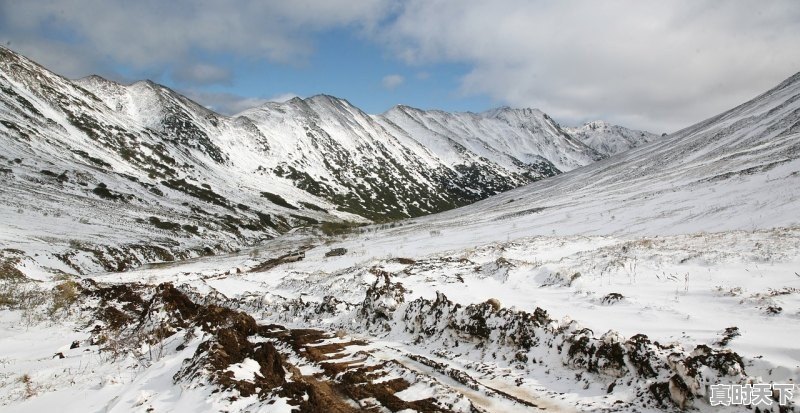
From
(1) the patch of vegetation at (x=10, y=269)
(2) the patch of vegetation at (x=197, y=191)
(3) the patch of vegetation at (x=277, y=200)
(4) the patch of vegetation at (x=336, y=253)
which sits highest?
(3) the patch of vegetation at (x=277, y=200)

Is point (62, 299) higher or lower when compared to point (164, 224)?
lower

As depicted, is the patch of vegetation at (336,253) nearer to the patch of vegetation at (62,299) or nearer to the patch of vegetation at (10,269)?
the patch of vegetation at (10,269)

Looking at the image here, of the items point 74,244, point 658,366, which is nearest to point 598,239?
point 658,366

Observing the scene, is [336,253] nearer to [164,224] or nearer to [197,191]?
[164,224]

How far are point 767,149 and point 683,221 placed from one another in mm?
33162

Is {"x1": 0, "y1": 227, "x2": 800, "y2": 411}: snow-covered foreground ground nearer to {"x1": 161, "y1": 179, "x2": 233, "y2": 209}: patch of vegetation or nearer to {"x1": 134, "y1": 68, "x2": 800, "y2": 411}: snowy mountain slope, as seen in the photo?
{"x1": 134, "y1": 68, "x2": 800, "y2": 411}: snowy mountain slope

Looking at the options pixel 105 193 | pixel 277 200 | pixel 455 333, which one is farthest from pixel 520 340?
pixel 277 200

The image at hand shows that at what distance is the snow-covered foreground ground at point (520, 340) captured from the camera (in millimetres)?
7383

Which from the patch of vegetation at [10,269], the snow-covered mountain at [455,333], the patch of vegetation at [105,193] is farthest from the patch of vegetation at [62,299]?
the patch of vegetation at [105,193]

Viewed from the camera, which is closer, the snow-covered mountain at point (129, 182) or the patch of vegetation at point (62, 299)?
the patch of vegetation at point (62, 299)

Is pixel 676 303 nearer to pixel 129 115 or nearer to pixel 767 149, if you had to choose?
pixel 767 149

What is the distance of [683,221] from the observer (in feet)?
120

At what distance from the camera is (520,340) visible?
10.3m

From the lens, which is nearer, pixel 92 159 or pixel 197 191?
pixel 92 159
